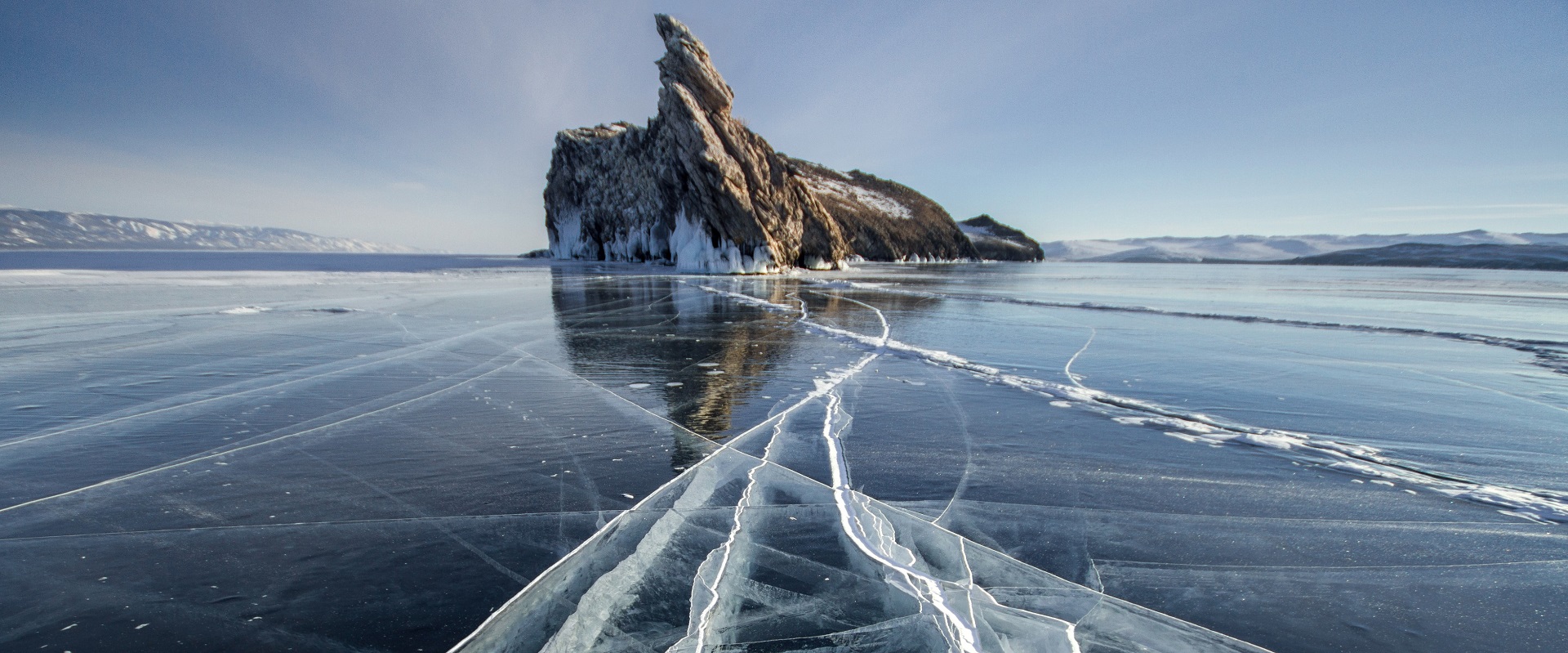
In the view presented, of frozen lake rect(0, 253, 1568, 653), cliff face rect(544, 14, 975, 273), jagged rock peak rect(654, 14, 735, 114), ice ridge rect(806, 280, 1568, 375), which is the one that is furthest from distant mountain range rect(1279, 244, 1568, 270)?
frozen lake rect(0, 253, 1568, 653)

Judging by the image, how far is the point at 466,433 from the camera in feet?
14.4

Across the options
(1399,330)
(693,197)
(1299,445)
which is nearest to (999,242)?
(693,197)

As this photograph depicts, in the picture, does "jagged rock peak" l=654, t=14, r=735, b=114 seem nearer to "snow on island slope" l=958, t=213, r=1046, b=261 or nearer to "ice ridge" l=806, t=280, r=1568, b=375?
"ice ridge" l=806, t=280, r=1568, b=375

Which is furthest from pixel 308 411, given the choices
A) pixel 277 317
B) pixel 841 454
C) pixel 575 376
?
pixel 277 317

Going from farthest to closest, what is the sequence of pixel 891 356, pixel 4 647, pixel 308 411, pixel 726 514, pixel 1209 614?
1. pixel 891 356
2. pixel 308 411
3. pixel 726 514
4. pixel 1209 614
5. pixel 4 647

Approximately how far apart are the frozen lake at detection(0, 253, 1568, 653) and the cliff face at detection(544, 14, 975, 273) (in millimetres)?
31844

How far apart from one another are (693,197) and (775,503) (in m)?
38.0

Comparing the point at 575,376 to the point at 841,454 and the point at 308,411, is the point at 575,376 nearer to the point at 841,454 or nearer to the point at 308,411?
the point at 308,411

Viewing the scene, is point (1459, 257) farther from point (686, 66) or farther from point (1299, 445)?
point (1299, 445)

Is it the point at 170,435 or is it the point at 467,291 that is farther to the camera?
the point at 467,291

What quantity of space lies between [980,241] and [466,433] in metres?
144

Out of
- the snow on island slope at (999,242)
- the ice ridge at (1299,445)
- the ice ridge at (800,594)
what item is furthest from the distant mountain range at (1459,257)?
the ice ridge at (800,594)

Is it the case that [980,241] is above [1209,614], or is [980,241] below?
above

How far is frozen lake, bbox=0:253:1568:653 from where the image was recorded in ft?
6.93
